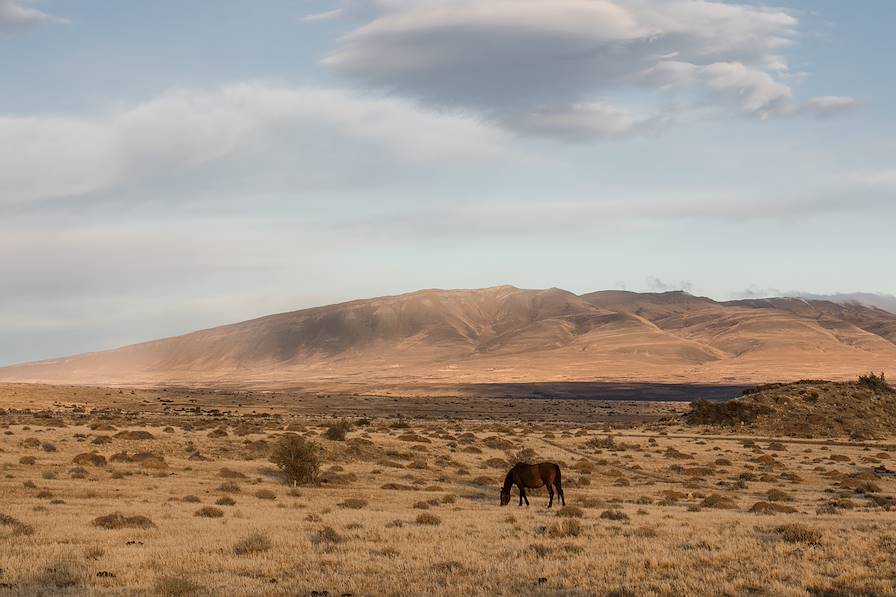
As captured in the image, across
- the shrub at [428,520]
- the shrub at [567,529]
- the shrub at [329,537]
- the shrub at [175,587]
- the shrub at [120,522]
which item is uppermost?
the shrub at [175,587]

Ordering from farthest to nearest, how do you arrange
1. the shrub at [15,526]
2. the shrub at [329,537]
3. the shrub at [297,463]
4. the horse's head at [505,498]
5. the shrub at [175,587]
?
the shrub at [297,463] → the horse's head at [505,498] → the shrub at [15,526] → the shrub at [329,537] → the shrub at [175,587]

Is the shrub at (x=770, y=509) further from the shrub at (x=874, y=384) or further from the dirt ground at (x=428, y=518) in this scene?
the shrub at (x=874, y=384)

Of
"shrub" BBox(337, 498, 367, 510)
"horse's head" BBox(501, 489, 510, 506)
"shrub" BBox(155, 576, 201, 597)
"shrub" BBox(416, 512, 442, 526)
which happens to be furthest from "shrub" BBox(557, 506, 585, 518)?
"shrub" BBox(155, 576, 201, 597)

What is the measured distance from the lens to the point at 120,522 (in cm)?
2141

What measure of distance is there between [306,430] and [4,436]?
56.6 feet

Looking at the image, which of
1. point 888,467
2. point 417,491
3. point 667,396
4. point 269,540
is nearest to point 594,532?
point 269,540

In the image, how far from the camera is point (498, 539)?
20266 mm

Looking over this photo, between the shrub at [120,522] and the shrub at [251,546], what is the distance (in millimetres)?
4668

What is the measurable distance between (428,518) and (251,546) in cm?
673

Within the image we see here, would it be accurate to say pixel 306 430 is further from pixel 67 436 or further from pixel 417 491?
pixel 417 491

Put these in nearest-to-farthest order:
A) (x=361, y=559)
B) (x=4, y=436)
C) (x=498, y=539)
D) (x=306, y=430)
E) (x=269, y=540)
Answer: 1. (x=361, y=559)
2. (x=269, y=540)
3. (x=498, y=539)
4. (x=4, y=436)
5. (x=306, y=430)

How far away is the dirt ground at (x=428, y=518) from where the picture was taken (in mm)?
15000

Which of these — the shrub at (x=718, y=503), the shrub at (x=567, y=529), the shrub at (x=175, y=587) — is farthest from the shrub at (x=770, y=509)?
the shrub at (x=175, y=587)

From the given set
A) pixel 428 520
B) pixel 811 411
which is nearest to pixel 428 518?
pixel 428 520
